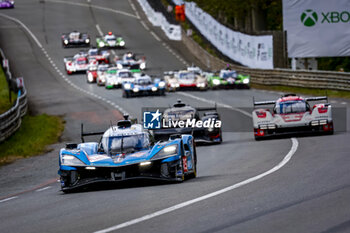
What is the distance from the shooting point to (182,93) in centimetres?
4691

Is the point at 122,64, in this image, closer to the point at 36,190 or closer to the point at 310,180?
the point at 36,190

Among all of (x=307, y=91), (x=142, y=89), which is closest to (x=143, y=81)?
(x=142, y=89)

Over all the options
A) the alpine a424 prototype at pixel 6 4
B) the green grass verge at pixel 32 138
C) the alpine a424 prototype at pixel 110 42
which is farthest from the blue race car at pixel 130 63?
the alpine a424 prototype at pixel 6 4

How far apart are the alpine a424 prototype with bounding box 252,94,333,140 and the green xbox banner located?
20.8m

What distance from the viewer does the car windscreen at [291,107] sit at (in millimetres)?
23258

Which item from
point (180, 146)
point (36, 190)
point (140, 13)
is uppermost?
point (140, 13)

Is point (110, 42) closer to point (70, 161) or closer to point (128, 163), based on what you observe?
point (70, 161)

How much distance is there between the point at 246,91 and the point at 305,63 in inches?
185

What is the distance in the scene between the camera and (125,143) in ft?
49.6

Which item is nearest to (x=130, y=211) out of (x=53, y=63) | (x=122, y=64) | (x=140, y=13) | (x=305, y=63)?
(x=305, y=63)

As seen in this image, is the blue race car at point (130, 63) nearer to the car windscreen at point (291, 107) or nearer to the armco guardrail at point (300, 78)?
the armco guardrail at point (300, 78)

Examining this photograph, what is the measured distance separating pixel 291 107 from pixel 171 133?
3.68 meters

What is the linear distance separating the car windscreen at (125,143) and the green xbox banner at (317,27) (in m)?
30.4

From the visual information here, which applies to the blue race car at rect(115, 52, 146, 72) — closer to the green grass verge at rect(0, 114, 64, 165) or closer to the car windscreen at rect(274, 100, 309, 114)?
the green grass verge at rect(0, 114, 64, 165)
